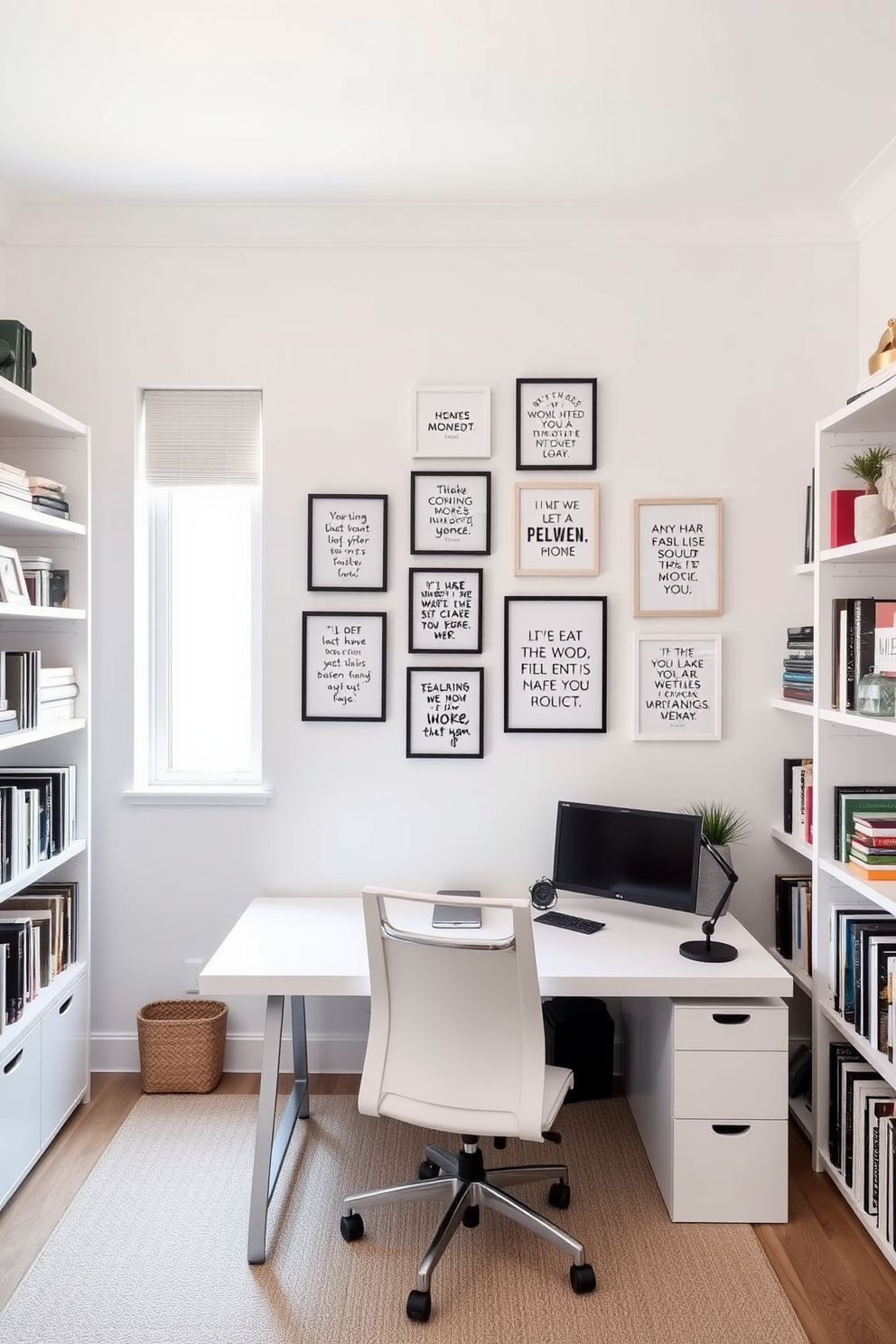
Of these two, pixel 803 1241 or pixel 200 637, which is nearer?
pixel 803 1241

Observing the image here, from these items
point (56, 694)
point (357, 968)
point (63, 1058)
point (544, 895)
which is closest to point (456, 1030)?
point (357, 968)

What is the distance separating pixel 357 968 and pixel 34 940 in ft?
3.16

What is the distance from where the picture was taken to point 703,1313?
192cm

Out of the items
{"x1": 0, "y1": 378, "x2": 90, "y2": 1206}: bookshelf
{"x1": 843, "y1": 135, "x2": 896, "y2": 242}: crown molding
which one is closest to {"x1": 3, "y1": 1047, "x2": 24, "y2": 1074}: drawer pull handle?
{"x1": 0, "y1": 378, "x2": 90, "y2": 1206}: bookshelf

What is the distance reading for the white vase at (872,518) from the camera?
219cm

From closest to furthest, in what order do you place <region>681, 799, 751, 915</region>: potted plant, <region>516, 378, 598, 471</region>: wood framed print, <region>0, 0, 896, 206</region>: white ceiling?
<region>0, 0, 896, 206</region>: white ceiling
<region>681, 799, 751, 915</region>: potted plant
<region>516, 378, 598, 471</region>: wood framed print

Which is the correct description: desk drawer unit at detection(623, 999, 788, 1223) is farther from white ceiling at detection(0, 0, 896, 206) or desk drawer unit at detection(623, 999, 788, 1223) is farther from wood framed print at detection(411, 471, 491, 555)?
white ceiling at detection(0, 0, 896, 206)

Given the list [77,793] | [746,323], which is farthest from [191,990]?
[746,323]

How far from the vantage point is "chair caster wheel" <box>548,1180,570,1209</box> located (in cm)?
224

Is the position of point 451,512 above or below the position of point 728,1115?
above

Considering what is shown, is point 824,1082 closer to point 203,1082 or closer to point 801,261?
point 203,1082

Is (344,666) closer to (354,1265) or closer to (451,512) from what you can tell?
(451,512)

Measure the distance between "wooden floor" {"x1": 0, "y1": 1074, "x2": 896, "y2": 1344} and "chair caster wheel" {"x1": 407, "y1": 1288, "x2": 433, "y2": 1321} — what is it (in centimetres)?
54

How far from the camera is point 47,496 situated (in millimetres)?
2574
